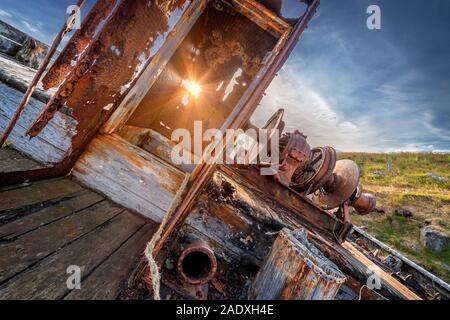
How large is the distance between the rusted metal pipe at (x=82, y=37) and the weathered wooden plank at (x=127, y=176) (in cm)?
59

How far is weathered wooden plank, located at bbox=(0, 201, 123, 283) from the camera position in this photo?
1.02 m

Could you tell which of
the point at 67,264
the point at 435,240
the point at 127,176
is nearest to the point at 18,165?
the point at 127,176

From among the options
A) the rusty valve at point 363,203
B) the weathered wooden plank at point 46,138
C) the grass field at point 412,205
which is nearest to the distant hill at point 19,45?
the weathered wooden plank at point 46,138

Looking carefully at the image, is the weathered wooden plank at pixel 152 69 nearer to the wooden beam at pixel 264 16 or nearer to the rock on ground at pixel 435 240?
the wooden beam at pixel 264 16

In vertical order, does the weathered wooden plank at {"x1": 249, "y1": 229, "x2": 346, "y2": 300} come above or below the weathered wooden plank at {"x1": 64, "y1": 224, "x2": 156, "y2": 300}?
above

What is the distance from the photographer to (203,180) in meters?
1.57

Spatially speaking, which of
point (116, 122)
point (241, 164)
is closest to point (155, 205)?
point (116, 122)

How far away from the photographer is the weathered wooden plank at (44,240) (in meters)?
1.02

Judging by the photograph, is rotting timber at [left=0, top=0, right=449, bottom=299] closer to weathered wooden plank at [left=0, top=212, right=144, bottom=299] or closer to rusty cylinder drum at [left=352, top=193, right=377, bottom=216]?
weathered wooden plank at [left=0, top=212, right=144, bottom=299]

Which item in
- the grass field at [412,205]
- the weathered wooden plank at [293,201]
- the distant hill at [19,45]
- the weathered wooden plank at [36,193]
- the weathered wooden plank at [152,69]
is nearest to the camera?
the weathered wooden plank at [36,193]

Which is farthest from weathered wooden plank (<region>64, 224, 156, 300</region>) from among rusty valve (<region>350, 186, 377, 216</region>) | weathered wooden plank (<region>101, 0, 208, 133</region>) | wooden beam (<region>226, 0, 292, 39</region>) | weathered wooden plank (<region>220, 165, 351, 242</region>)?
rusty valve (<region>350, 186, 377, 216</region>)

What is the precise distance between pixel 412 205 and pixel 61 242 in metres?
18.5

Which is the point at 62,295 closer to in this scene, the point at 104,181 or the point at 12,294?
the point at 12,294

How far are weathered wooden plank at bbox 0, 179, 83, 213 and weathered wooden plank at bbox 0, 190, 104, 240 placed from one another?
0.25 feet
